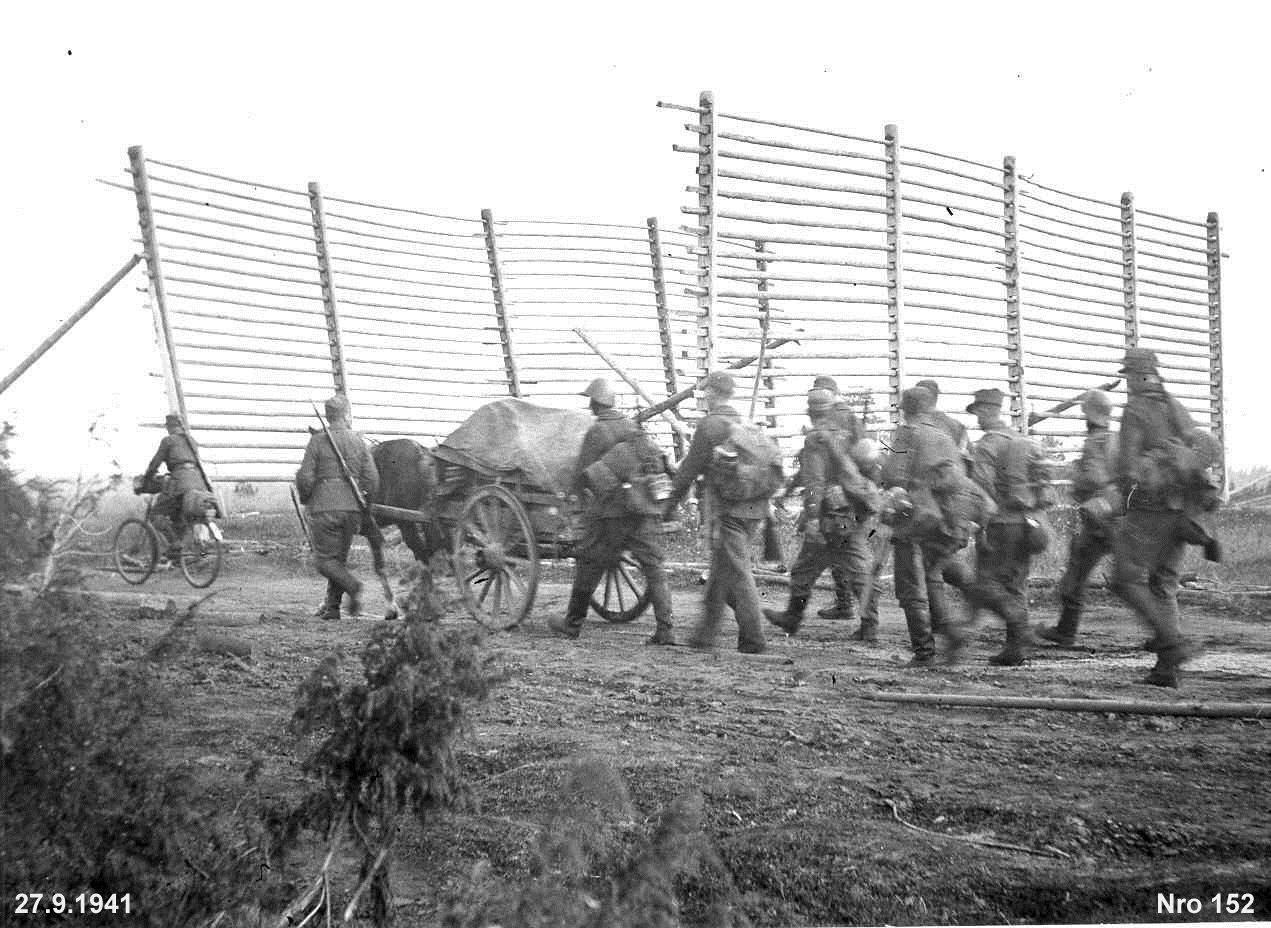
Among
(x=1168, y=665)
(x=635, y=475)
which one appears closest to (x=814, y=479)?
(x=635, y=475)

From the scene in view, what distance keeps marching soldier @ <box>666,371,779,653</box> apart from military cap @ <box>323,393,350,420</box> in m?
2.02

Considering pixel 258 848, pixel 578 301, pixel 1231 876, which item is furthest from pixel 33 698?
pixel 1231 876

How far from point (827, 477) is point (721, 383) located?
2.18 metres

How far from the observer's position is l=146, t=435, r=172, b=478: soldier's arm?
3.37 meters

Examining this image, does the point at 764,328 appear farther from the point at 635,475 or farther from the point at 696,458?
the point at 635,475

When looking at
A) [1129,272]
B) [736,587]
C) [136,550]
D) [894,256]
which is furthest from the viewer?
[736,587]

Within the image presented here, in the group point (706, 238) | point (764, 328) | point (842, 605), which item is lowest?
point (842, 605)

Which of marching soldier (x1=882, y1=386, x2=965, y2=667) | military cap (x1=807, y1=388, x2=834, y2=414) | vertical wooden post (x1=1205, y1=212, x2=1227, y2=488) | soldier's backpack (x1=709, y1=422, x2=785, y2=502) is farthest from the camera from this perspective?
marching soldier (x1=882, y1=386, x2=965, y2=667)

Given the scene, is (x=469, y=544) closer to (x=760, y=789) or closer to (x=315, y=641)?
(x=315, y=641)

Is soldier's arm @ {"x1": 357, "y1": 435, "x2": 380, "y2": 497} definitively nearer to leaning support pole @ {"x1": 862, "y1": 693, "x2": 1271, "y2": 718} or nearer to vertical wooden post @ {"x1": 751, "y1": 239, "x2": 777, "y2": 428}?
vertical wooden post @ {"x1": 751, "y1": 239, "x2": 777, "y2": 428}

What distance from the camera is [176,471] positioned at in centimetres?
347

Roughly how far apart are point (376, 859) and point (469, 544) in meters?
1.48

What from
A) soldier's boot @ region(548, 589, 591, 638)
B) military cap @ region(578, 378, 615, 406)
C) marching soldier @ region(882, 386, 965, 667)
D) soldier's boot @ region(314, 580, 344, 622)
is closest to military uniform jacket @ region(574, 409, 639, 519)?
military cap @ region(578, 378, 615, 406)

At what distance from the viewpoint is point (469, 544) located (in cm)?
479
